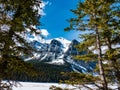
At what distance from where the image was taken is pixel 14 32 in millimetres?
14242

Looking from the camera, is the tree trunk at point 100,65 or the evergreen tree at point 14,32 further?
the tree trunk at point 100,65

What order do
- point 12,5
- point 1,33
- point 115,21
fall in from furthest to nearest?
point 115,21 → point 12,5 → point 1,33

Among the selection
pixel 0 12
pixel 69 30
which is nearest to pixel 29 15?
pixel 0 12

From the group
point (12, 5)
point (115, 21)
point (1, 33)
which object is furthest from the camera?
point (115, 21)

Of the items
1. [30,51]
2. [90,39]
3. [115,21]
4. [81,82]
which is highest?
[115,21]

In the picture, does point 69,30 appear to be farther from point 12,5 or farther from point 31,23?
point 12,5

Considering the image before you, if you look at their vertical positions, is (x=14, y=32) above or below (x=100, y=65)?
above

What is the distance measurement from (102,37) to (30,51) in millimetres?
5788

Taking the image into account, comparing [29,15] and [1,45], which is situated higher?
[29,15]

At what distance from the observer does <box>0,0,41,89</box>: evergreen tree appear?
13344mm

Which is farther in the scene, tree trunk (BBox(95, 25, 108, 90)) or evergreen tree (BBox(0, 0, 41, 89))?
tree trunk (BBox(95, 25, 108, 90))

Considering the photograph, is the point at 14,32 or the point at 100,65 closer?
the point at 14,32

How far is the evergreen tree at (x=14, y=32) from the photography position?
13344 mm

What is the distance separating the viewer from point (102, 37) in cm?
1784
